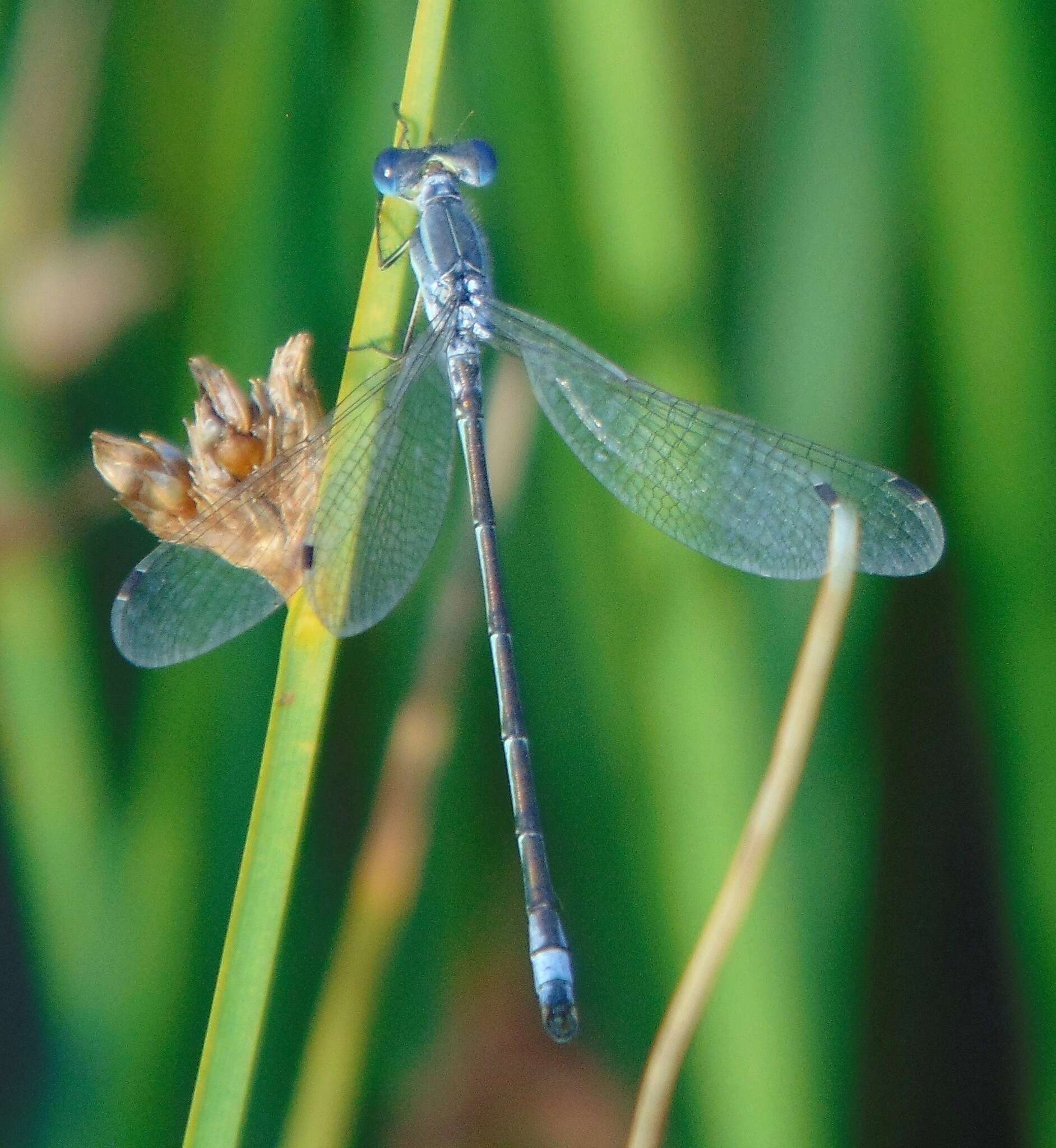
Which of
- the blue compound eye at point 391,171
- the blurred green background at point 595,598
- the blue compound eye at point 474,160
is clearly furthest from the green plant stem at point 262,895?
the blue compound eye at point 474,160

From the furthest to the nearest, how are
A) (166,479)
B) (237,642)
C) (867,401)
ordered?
(867,401), (237,642), (166,479)

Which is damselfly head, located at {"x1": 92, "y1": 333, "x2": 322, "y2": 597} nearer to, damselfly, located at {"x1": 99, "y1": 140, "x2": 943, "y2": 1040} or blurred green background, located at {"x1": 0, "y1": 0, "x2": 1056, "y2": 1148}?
damselfly, located at {"x1": 99, "y1": 140, "x2": 943, "y2": 1040}

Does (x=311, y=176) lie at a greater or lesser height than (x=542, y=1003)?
greater

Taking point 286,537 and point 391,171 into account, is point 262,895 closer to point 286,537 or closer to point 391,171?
point 286,537

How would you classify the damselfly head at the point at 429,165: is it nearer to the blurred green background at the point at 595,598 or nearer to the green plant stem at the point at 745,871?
the blurred green background at the point at 595,598

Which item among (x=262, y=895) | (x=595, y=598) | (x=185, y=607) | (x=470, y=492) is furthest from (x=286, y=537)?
(x=470, y=492)

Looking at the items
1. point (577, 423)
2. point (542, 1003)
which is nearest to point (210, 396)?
point (577, 423)

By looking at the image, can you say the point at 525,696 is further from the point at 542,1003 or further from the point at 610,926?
the point at 542,1003
